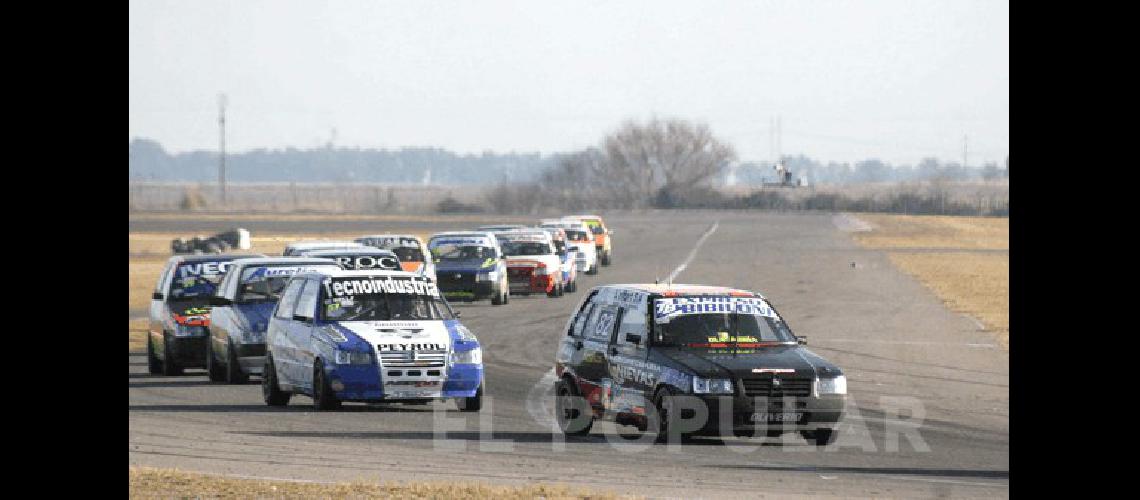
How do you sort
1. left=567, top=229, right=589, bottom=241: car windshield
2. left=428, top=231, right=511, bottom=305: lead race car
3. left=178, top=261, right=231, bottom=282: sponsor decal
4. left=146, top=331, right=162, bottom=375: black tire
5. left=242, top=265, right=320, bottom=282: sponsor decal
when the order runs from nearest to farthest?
left=242, top=265, right=320, bottom=282: sponsor decal → left=178, top=261, right=231, bottom=282: sponsor decal → left=146, top=331, right=162, bottom=375: black tire → left=428, top=231, right=511, bottom=305: lead race car → left=567, top=229, right=589, bottom=241: car windshield

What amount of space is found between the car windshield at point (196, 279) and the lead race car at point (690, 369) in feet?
25.8

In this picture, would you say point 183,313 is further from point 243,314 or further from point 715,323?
point 715,323

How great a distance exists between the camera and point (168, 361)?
25719 mm

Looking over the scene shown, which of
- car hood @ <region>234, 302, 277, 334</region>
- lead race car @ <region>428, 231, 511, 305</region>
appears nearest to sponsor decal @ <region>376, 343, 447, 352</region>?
car hood @ <region>234, 302, 277, 334</region>

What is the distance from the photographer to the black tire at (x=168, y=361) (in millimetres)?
25656

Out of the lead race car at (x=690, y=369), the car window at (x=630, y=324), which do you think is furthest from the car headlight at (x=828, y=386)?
the car window at (x=630, y=324)

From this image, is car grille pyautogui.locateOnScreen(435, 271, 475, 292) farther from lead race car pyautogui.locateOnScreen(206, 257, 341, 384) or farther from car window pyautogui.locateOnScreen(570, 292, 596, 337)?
car window pyautogui.locateOnScreen(570, 292, 596, 337)

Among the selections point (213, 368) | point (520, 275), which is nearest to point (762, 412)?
point (213, 368)

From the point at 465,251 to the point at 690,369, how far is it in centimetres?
2294

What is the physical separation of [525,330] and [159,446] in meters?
15.6

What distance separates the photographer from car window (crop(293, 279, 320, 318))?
21.4m

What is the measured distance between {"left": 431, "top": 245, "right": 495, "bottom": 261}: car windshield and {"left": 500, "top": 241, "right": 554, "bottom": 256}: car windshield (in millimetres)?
2574
